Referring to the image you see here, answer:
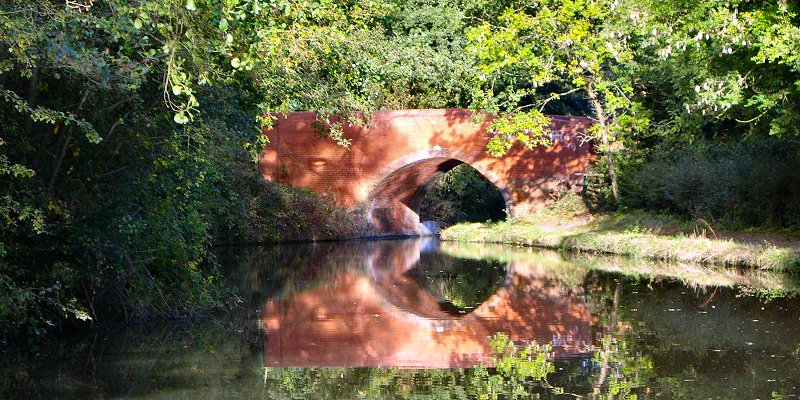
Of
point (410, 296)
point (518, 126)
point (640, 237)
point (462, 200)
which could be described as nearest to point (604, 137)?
point (518, 126)

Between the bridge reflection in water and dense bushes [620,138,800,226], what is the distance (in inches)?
156

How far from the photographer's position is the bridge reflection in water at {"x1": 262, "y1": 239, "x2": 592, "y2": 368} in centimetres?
870

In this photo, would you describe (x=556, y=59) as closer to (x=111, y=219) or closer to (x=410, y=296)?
(x=410, y=296)

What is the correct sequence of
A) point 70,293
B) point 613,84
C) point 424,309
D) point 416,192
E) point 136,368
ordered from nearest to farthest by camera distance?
point 136,368 < point 70,293 < point 424,309 < point 613,84 < point 416,192

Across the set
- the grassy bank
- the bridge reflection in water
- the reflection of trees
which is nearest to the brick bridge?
the grassy bank

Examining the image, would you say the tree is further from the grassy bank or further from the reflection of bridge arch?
the reflection of bridge arch

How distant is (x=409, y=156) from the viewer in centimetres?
2806

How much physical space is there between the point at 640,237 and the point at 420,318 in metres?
9.19

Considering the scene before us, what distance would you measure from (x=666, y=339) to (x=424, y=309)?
150 inches

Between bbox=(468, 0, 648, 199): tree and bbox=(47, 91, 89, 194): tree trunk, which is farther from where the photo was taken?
bbox=(468, 0, 648, 199): tree

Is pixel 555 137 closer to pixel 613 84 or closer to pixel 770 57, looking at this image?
pixel 613 84

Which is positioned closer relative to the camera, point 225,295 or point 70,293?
point 70,293

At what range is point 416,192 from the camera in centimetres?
3241

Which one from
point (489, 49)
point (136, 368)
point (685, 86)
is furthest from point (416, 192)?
point (136, 368)
